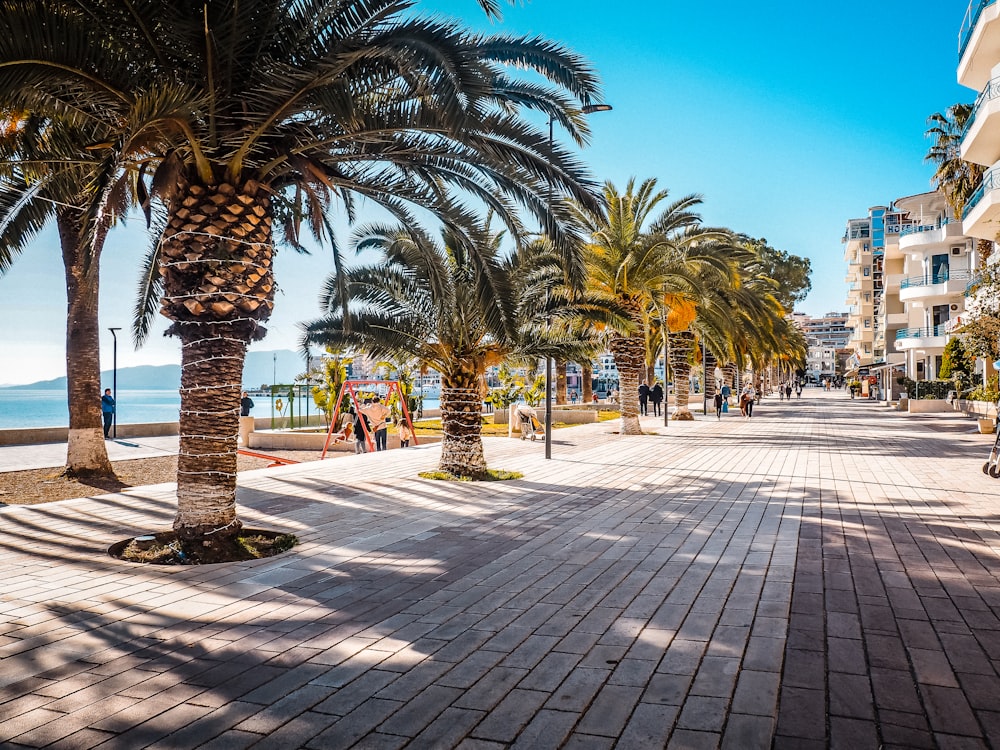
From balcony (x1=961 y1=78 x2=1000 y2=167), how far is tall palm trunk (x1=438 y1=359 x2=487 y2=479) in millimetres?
18242

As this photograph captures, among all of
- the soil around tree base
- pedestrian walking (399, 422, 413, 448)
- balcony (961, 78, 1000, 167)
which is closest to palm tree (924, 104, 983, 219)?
balcony (961, 78, 1000, 167)

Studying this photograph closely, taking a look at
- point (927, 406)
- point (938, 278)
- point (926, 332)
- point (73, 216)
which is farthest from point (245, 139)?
point (926, 332)

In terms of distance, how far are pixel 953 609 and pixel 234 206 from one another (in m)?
6.51

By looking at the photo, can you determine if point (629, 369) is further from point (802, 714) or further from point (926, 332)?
point (926, 332)

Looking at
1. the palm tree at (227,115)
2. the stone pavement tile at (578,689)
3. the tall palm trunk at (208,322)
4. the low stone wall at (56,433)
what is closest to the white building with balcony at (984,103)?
the palm tree at (227,115)

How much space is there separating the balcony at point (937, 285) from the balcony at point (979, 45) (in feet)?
55.5

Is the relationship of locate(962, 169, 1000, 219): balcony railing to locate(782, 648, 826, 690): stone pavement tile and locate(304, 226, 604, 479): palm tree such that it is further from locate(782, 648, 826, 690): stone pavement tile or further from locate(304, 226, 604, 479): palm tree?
locate(782, 648, 826, 690): stone pavement tile

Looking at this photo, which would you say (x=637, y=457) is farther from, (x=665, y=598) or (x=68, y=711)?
(x=68, y=711)

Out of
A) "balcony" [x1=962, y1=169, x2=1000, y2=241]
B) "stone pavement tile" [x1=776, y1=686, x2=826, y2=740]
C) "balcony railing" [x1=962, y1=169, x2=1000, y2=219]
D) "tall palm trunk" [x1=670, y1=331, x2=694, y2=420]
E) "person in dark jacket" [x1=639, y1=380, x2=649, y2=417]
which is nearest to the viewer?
"stone pavement tile" [x1=776, y1=686, x2=826, y2=740]

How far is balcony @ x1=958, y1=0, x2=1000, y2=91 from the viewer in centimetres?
2172

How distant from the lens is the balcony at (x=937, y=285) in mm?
40375

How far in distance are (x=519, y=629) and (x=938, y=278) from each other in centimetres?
Result: 4530

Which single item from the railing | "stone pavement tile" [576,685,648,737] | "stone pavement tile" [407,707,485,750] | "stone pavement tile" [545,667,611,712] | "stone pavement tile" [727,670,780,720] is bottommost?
"stone pavement tile" [407,707,485,750]

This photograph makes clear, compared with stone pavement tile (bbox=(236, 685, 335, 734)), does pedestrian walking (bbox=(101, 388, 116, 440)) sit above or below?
above
